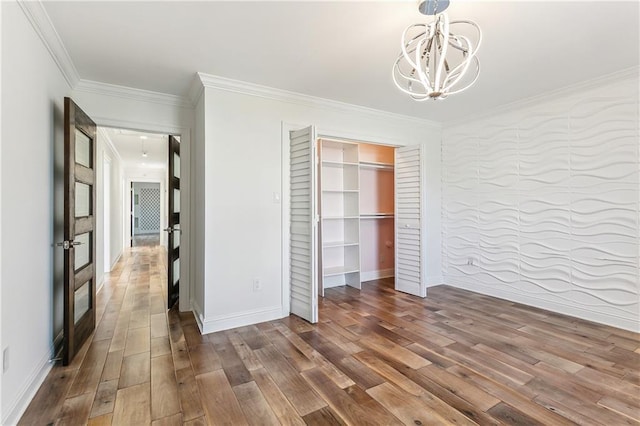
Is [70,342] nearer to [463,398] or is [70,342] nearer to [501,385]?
[463,398]

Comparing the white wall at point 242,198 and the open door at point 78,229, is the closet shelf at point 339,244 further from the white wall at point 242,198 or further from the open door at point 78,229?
the open door at point 78,229

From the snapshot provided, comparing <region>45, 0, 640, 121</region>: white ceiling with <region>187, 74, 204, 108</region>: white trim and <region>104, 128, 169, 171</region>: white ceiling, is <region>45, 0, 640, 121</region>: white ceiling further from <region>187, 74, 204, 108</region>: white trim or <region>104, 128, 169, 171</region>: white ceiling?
<region>104, 128, 169, 171</region>: white ceiling

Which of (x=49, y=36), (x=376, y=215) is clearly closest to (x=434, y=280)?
(x=376, y=215)

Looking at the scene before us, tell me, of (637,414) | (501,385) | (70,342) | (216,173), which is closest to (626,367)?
(637,414)

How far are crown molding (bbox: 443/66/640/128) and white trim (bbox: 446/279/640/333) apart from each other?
2274 mm

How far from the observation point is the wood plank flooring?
172 centimetres

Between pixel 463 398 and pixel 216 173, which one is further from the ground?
pixel 216 173

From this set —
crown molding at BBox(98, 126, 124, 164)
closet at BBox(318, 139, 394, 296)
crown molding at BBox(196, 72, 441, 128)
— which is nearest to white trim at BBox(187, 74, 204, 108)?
crown molding at BBox(196, 72, 441, 128)

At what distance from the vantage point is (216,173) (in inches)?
115

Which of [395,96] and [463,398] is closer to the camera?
[463,398]

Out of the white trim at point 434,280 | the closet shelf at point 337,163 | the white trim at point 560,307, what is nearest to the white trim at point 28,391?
the closet shelf at point 337,163

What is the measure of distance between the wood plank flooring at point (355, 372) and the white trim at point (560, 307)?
5.5 inches

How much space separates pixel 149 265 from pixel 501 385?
246 inches

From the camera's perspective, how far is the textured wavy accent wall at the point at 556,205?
9.59 ft
